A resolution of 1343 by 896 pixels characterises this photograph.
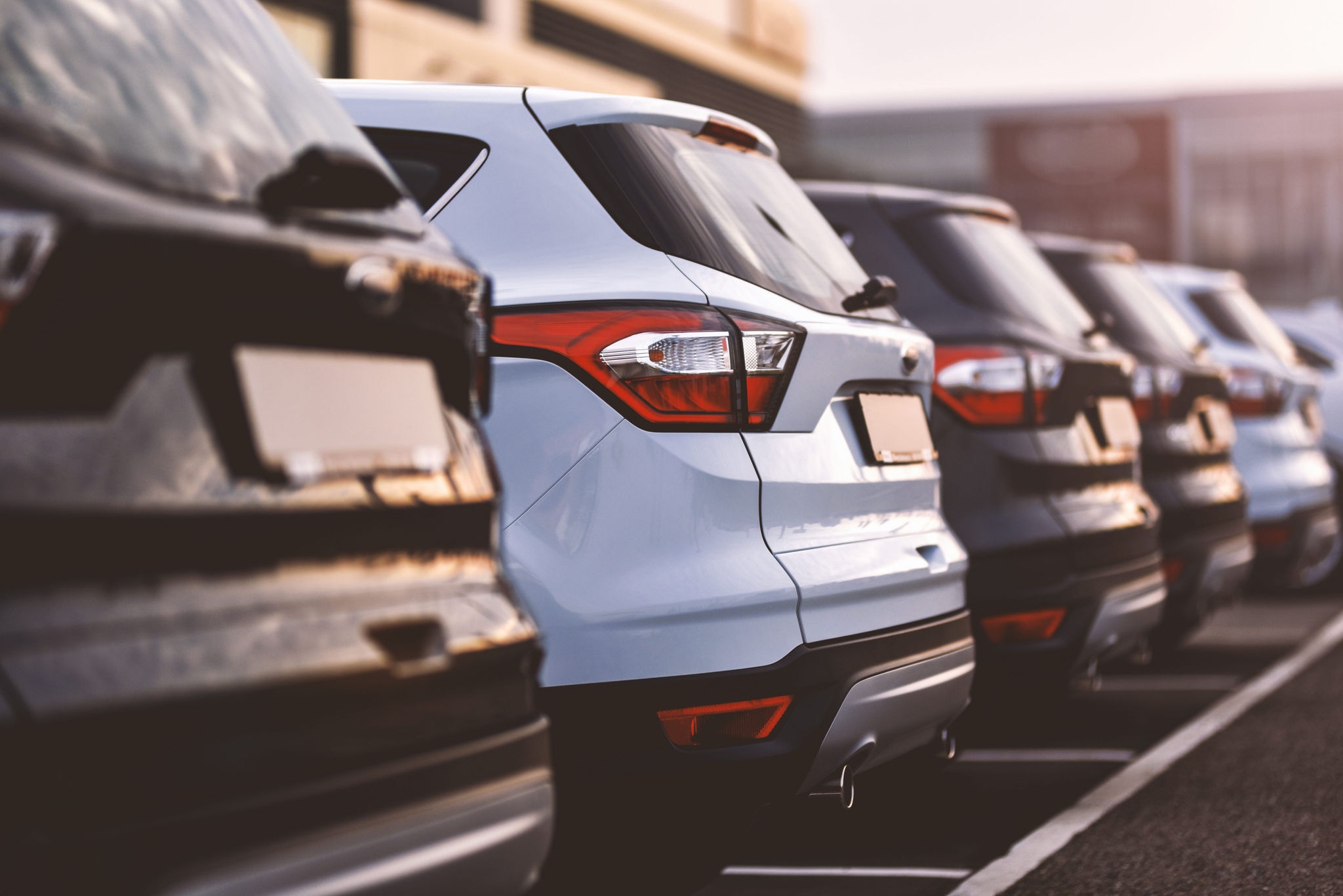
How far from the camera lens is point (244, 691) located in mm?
2047

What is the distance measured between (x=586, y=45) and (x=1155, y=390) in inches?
1096

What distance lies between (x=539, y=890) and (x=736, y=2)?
39.7 metres

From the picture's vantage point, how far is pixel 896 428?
14.2 ft

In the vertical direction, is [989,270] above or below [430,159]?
below

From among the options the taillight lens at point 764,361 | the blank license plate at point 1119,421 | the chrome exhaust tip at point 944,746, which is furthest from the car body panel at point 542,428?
the blank license plate at point 1119,421

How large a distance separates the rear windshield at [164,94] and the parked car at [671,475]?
1118 millimetres

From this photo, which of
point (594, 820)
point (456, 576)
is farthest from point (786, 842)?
point (456, 576)

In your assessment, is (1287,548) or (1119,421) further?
(1287,548)

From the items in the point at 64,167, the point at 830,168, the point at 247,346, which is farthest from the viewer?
the point at 830,168

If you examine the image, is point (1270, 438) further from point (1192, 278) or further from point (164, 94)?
point (164, 94)

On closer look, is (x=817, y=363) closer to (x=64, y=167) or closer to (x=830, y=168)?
(x=64, y=167)

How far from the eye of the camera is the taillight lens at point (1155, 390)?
718 centimetres

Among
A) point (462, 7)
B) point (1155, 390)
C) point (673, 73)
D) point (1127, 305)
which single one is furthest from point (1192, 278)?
point (673, 73)

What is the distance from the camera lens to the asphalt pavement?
4.62 m
